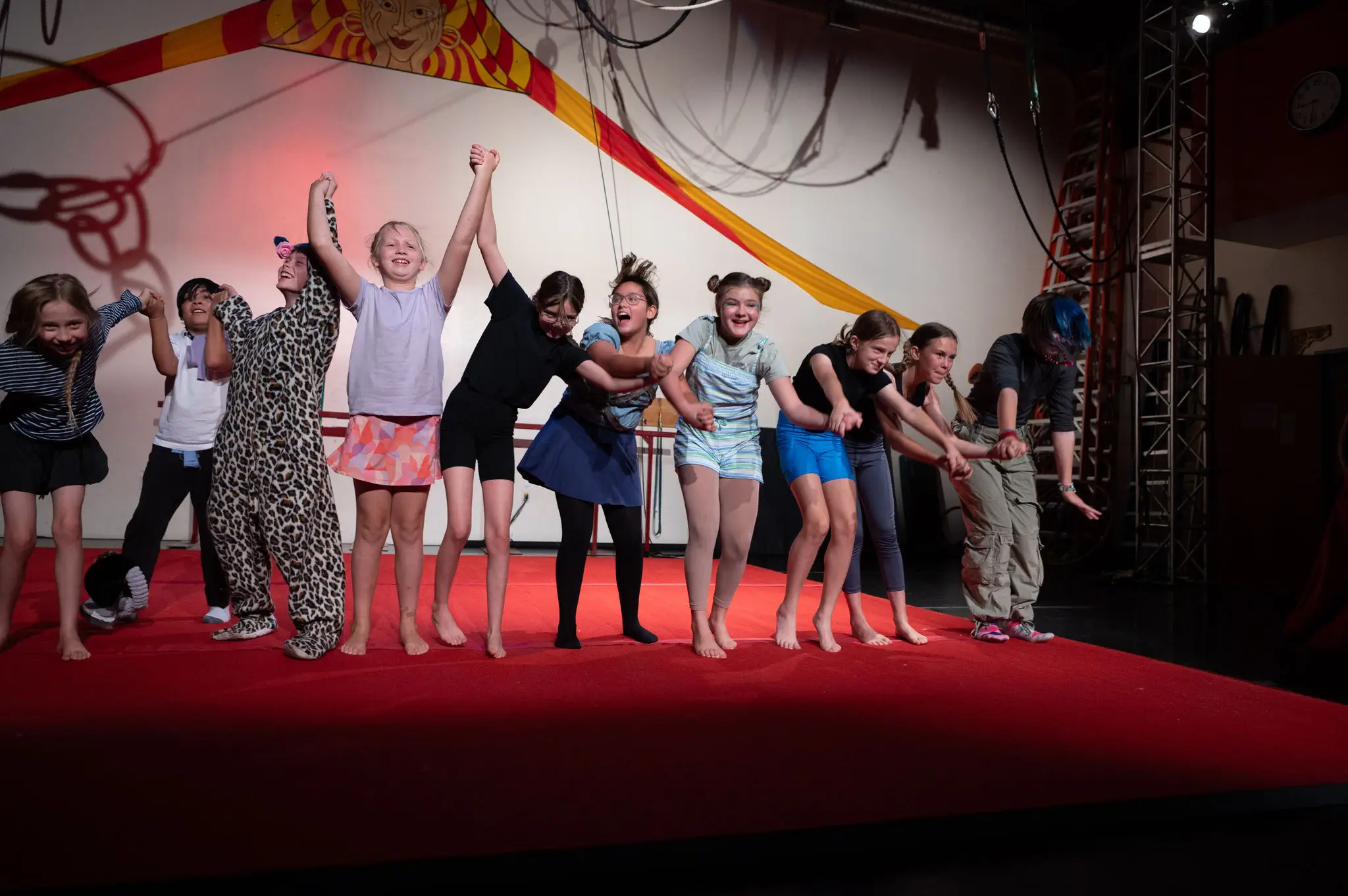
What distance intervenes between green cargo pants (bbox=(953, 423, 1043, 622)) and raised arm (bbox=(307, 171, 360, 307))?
239 centimetres

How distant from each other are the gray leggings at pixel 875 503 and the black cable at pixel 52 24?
6.12 meters

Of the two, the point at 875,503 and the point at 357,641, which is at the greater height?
the point at 875,503

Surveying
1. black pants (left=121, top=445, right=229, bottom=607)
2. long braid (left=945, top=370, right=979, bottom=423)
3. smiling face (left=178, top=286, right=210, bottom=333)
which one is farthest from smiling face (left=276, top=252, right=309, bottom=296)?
long braid (left=945, top=370, right=979, bottom=423)

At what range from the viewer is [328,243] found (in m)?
2.59

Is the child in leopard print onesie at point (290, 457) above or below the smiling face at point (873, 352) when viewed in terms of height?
below

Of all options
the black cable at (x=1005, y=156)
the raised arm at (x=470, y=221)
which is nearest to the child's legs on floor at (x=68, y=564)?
the raised arm at (x=470, y=221)

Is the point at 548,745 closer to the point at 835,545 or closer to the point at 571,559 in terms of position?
the point at 571,559

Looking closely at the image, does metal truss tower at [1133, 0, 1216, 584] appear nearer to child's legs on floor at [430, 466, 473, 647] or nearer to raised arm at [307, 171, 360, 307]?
child's legs on floor at [430, 466, 473, 647]

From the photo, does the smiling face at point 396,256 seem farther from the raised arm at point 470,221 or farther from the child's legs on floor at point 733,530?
the child's legs on floor at point 733,530

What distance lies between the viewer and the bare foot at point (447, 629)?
9.75ft

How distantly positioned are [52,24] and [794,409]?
6.07 m

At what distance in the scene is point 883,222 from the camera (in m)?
8.23

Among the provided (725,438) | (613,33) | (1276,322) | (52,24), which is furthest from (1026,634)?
(52,24)

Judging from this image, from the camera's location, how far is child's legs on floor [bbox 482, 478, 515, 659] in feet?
9.23
